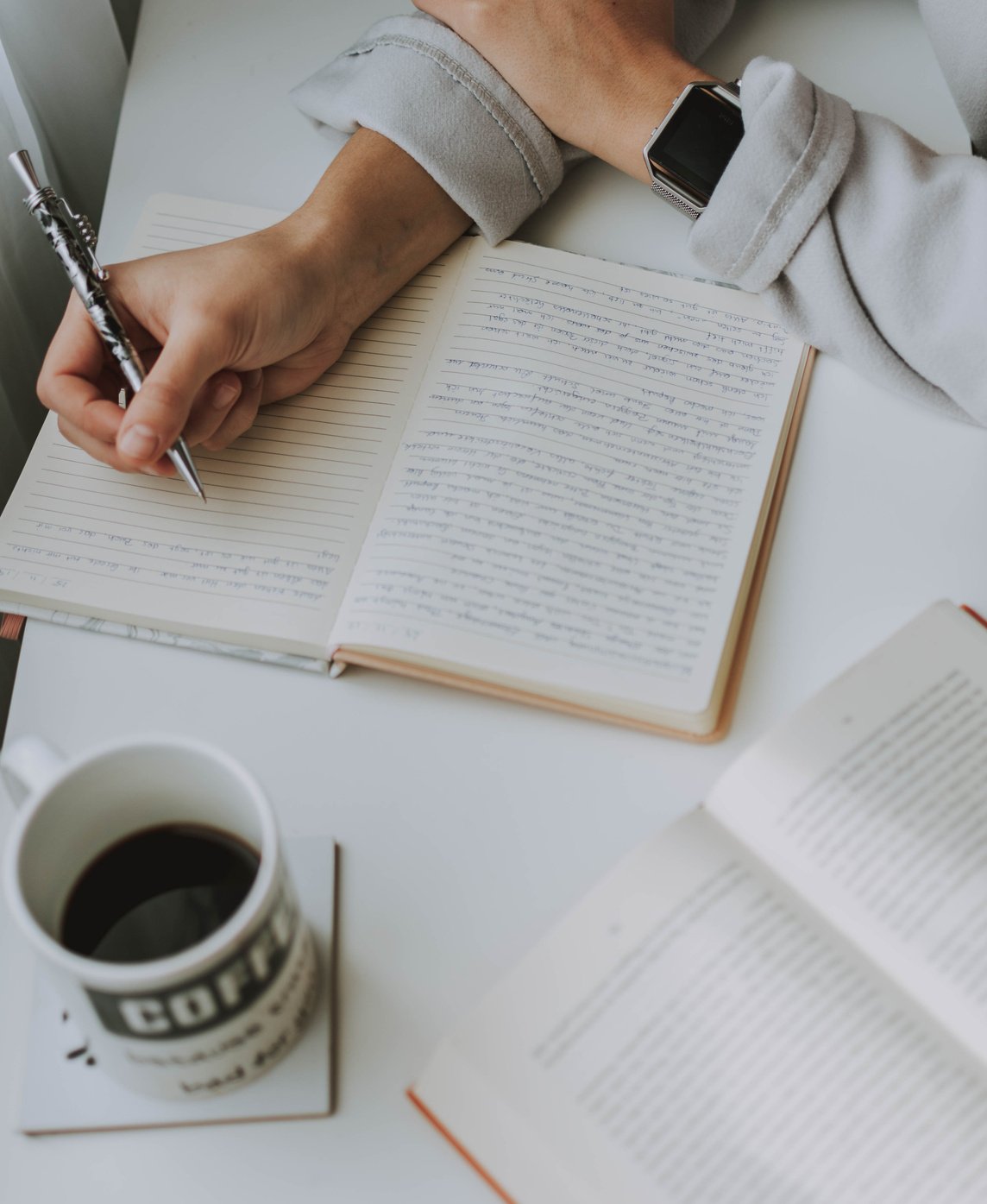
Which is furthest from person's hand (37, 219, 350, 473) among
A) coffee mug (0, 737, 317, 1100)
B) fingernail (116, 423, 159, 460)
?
coffee mug (0, 737, 317, 1100)

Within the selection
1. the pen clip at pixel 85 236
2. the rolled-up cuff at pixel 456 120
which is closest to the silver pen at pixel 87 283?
the pen clip at pixel 85 236

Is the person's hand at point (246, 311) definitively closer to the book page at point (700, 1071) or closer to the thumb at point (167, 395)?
the thumb at point (167, 395)

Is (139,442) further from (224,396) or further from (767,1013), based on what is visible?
(767,1013)

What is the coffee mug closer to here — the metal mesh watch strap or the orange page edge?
the orange page edge

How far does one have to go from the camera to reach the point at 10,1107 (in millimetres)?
470

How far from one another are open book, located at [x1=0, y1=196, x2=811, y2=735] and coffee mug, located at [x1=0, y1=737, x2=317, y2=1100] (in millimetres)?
161

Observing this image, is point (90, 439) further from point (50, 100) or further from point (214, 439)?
point (50, 100)

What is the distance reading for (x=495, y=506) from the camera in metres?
0.61

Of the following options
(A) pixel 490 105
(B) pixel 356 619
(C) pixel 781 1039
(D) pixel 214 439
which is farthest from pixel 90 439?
(C) pixel 781 1039

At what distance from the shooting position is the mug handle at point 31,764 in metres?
0.41

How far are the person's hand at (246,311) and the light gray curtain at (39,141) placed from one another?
8.9 inches

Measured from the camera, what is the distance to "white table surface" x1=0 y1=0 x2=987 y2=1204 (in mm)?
455

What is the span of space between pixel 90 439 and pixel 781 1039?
1.57 ft

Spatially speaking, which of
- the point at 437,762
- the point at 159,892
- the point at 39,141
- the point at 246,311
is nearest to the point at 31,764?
the point at 159,892
